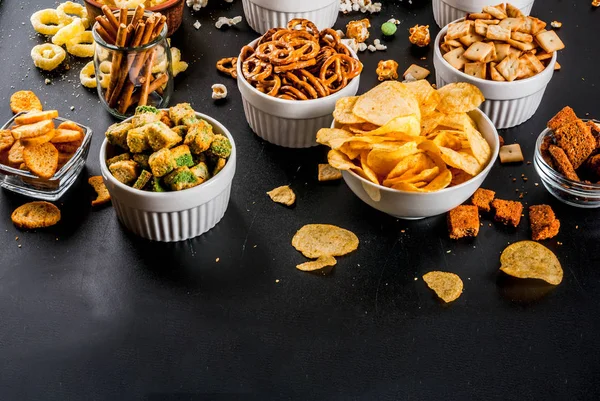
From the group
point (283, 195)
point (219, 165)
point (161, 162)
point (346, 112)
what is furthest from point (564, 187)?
point (161, 162)

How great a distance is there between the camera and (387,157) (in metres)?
1.49

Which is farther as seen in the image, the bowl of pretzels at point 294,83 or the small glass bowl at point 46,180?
the bowl of pretzels at point 294,83

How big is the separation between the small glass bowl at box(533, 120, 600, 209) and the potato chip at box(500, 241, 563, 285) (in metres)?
0.16

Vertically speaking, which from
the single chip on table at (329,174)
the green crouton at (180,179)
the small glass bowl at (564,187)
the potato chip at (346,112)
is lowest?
the single chip on table at (329,174)

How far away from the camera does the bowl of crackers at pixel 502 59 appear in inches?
69.8

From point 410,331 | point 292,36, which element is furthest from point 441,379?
point 292,36

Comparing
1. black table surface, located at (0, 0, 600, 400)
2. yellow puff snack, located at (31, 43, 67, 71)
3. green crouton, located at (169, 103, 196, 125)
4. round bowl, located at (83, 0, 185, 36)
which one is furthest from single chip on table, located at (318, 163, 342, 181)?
yellow puff snack, located at (31, 43, 67, 71)

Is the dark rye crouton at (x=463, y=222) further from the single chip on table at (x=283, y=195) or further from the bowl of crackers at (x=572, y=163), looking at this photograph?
the single chip on table at (x=283, y=195)

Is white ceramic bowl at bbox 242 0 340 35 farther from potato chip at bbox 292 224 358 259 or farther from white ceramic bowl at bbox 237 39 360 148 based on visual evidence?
potato chip at bbox 292 224 358 259

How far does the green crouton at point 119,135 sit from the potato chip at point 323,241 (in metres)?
0.41

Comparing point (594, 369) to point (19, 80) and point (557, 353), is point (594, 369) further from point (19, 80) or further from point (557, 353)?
point (19, 80)

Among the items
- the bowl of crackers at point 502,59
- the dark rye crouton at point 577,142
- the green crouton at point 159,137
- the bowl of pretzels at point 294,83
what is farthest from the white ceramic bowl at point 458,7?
the green crouton at point 159,137

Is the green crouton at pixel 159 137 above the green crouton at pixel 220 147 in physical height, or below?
above

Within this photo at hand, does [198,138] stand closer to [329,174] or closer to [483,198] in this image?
[329,174]
